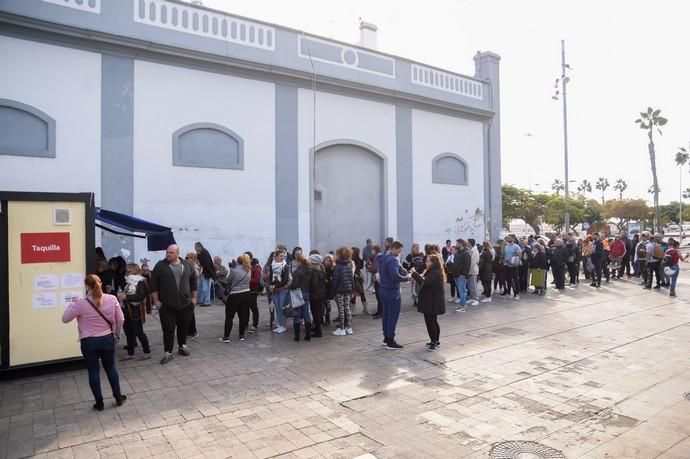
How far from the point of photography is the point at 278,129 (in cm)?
1495

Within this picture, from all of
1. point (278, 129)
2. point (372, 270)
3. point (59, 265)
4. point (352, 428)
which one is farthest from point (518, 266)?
point (59, 265)

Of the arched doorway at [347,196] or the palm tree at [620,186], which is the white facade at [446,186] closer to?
the arched doorway at [347,196]

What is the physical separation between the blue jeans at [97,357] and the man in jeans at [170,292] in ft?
5.72

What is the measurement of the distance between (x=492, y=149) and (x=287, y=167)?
10.3 metres

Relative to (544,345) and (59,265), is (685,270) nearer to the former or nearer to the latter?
(544,345)

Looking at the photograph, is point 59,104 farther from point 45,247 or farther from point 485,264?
point 485,264

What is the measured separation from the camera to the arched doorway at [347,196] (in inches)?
634

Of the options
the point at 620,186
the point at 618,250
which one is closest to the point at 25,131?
the point at 618,250

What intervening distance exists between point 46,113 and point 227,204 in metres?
4.92

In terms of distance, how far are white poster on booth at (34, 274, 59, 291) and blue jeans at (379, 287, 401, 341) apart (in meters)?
5.12

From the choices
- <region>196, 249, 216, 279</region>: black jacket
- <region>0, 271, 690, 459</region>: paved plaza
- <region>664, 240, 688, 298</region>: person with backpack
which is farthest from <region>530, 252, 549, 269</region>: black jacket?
<region>196, 249, 216, 279</region>: black jacket

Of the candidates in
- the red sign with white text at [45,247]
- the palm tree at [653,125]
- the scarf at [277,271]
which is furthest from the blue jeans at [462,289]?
the palm tree at [653,125]

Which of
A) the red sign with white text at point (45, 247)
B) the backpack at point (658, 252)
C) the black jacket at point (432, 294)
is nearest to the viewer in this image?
the red sign with white text at point (45, 247)

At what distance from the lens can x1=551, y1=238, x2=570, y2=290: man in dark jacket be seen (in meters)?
15.4
